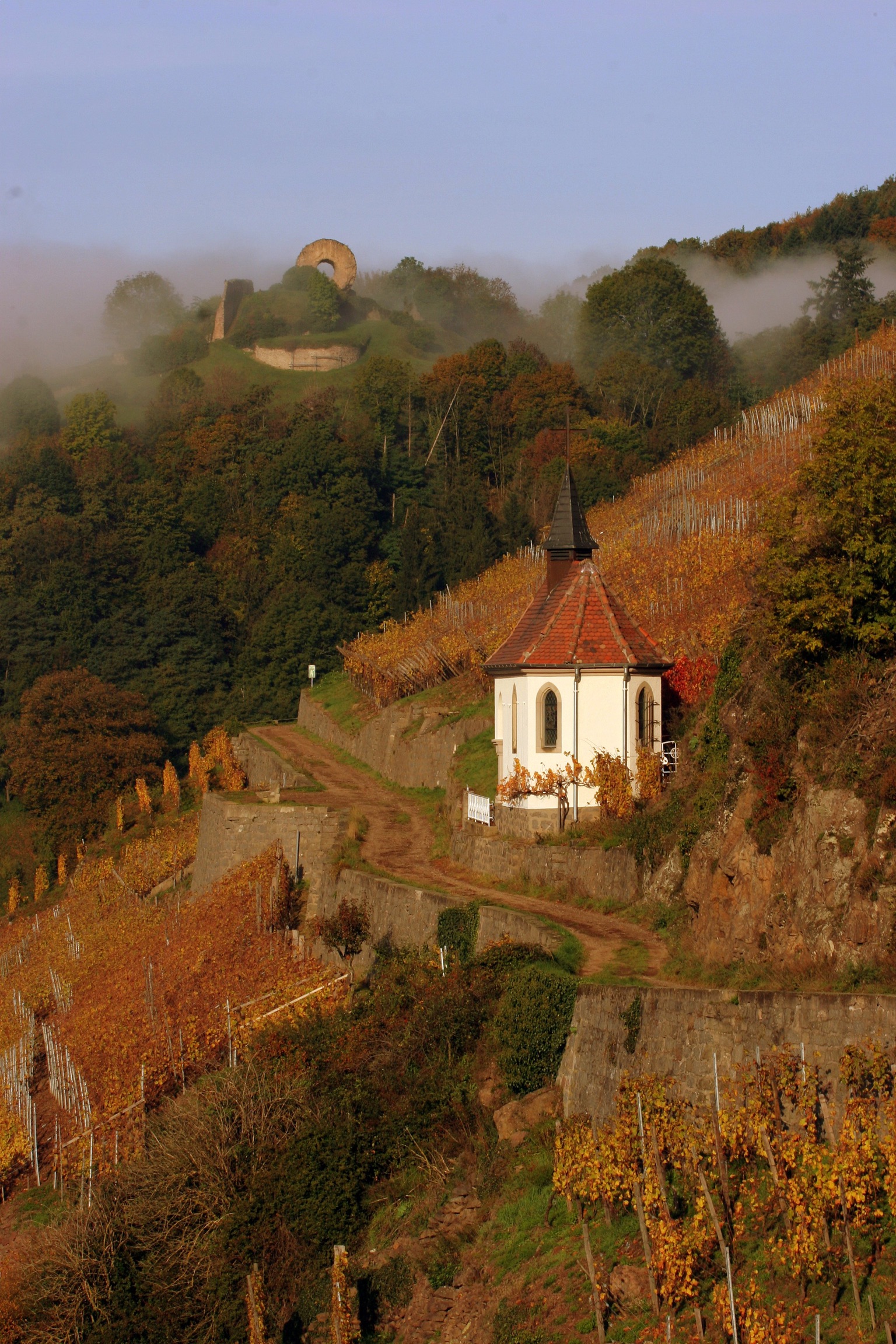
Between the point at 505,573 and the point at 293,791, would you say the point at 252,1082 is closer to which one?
the point at 293,791

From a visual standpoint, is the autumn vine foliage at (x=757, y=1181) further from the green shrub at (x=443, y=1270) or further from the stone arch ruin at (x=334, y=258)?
the stone arch ruin at (x=334, y=258)

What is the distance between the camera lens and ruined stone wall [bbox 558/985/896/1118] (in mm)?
14336

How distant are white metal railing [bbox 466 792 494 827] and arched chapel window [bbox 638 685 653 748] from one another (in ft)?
10.7

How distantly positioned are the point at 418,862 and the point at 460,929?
6382 mm

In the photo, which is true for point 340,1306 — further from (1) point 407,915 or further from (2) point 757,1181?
(1) point 407,915

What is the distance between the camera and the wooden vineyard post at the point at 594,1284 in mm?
14195

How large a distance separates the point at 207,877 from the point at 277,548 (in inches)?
1509

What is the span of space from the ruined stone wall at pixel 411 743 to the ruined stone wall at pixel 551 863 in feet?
22.1

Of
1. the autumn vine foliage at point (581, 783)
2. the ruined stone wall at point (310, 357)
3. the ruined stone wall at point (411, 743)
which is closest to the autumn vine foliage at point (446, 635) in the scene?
the ruined stone wall at point (411, 743)

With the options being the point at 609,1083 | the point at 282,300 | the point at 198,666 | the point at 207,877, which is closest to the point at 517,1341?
the point at 609,1083

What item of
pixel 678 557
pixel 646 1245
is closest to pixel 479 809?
pixel 678 557

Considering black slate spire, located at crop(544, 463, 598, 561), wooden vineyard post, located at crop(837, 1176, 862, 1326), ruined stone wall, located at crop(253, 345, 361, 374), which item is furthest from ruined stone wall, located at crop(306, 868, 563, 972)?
ruined stone wall, located at crop(253, 345, 361, 374)

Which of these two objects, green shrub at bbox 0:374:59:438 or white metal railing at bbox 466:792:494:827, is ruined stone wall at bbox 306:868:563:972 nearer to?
white metal railing at bbox 466:792:494:827

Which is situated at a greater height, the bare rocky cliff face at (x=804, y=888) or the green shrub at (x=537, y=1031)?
the bare rocky cliff face at (x=804, y=888)
